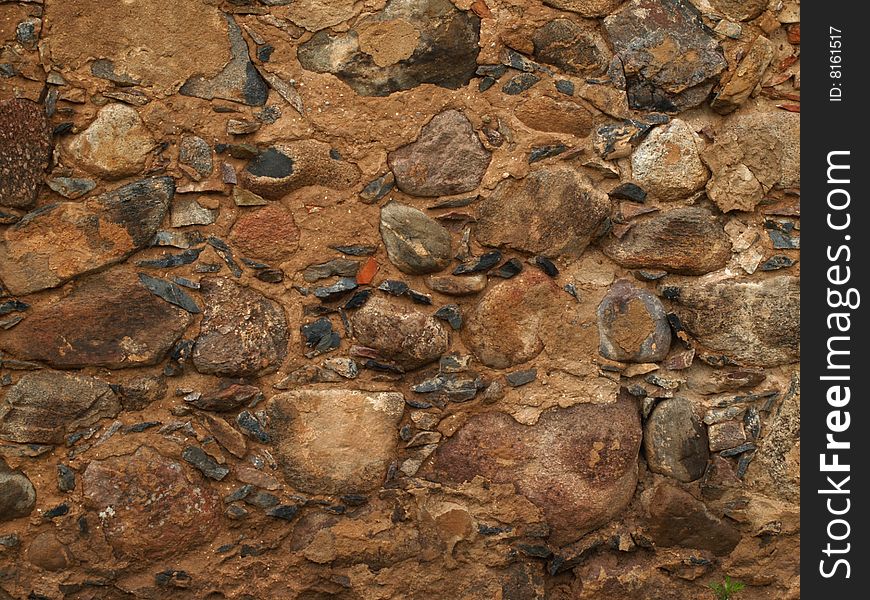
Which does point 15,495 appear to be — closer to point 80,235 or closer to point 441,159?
point 80,235

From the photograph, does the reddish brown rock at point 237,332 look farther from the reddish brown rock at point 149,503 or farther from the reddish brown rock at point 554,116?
the reddish brown rock at point 554,116

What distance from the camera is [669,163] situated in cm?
226

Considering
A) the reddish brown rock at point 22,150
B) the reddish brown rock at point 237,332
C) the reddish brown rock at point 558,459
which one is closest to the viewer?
the reddish brown rock at point 22,150

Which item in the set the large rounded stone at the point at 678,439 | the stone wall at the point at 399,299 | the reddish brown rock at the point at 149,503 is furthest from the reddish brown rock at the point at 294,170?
the large rounded stone at the point at 678,439

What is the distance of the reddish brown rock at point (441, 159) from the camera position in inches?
85.7

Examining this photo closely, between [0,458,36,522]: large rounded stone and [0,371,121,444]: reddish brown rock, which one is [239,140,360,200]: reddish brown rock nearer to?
[0,371,121,444]: reddish brown rock

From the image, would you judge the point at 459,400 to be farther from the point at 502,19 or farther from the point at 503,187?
the point at 502,19

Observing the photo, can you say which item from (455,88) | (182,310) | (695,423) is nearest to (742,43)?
(455,88)

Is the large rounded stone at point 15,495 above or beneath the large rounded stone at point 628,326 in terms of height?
beneath

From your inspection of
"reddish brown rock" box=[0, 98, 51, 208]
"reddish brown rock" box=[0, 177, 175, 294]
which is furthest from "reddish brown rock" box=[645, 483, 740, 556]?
"reddish brown rock" box=[0, 98, 51, 208]

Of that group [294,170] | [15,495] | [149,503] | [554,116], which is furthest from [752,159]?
[15,495]

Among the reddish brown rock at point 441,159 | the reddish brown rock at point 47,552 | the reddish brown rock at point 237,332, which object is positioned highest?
the reddish brown rock at point 441,159

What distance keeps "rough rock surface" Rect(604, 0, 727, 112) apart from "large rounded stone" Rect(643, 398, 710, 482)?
757mm

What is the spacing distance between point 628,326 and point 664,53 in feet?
2.25
